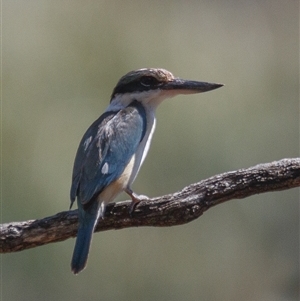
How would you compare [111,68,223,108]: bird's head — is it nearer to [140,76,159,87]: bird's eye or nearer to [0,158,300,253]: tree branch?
[140,76,159,87]: bird's eye

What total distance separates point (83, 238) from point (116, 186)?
495 millimetres

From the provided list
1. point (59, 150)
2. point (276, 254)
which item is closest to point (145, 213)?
point (59, 150)

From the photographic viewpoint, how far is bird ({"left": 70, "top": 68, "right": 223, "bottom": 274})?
504cm

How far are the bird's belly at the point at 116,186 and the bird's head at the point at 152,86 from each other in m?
0.59

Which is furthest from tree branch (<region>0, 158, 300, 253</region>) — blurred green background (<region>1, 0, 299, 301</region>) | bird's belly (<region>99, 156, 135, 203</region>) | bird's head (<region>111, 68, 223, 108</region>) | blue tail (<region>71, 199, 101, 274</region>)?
blurred green background (<region>1, 0, 299, 301</region>)

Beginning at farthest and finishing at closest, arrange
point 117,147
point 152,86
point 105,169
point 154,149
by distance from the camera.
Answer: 1. point 154,149
2. point 152,86
3. point 117,147
4. point 105,169

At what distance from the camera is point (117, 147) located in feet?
17.7

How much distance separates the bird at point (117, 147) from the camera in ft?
16.5

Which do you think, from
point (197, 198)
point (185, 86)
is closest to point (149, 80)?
point (185, 86)

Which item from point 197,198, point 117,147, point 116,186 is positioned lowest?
point 197,198

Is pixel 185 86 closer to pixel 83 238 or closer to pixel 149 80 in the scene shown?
pixel 149 80

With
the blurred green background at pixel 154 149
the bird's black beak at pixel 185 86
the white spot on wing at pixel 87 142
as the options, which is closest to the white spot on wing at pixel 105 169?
the white spot on wing at pixel 87 142

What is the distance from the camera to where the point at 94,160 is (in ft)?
17.4

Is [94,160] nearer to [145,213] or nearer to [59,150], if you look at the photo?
[145,213]
